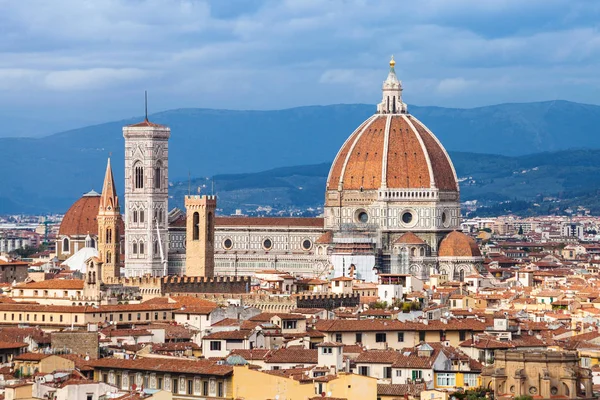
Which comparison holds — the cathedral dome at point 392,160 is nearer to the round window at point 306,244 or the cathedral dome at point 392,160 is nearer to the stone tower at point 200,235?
the round window at point 306,244

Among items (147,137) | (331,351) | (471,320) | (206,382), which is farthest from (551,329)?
(147,137)

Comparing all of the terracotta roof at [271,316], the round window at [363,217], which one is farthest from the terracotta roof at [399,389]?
the round window at [363,217]

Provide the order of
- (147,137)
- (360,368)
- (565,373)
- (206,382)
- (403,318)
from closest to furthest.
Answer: (565,373), (206,382), (360,368), (403,318), (147,137)

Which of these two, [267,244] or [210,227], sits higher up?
[210,227]

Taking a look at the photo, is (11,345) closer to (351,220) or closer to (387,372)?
(387,372)

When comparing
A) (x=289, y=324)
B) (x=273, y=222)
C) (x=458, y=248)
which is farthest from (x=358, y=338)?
(x=273, y=222)

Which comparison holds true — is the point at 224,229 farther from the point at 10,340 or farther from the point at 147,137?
the point at 10,340
